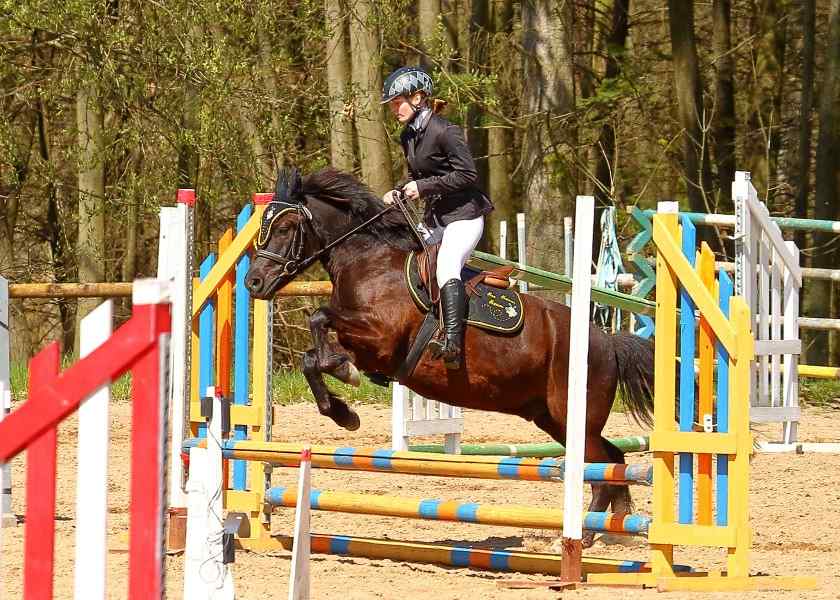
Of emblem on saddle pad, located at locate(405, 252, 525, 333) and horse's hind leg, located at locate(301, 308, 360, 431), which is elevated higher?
emblem on saddle pad, located at locate(405, 252, 525, 333)

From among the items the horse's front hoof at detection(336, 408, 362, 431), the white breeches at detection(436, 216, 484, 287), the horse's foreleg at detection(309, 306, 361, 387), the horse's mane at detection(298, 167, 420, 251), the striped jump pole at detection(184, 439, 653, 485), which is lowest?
the striped jump pole at detection(184, 439, 653, 485)

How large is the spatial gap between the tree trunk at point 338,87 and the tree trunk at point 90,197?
2502 millimetres

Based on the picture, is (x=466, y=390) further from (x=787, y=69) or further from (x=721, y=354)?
(x=787, y=69)

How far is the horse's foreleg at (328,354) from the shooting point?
610 cm

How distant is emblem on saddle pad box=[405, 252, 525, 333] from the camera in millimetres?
6309

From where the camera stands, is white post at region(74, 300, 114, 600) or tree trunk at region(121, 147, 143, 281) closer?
white post at region(74, 300, 114, 600)

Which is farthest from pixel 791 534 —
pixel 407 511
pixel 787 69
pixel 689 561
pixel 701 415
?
pixel 787 69

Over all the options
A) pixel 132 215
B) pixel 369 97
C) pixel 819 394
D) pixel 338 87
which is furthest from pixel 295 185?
pixel 132 215

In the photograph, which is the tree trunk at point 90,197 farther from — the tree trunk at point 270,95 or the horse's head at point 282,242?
the horse's head at point 282,242

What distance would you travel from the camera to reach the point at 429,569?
18.7 feet

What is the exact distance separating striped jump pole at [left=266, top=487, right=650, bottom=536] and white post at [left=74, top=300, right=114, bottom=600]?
2579 millimetres

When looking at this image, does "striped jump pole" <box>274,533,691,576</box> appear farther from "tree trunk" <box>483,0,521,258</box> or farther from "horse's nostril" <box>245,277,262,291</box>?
"tree trunk" <box>483,0,521,258</box>

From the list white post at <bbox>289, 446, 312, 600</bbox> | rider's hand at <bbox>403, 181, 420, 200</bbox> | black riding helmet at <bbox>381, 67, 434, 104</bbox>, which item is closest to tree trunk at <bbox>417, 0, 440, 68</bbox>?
black riding helmet at <bbox>381, 67, 434, 104</bbox>

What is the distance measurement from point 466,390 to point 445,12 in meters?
11.0
